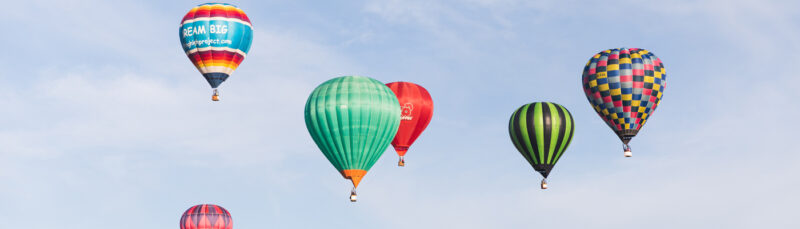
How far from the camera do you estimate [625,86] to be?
56.3m

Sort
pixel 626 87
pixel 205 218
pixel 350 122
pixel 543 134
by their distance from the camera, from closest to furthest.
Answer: pixel 350 122
pixel 543 134
pixel 626 87
pixel 205 218

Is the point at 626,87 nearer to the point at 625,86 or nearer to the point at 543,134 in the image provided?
the point at 625,86

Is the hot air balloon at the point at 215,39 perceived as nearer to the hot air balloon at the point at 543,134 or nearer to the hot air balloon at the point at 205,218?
the hot air balloon at the point at 543,134

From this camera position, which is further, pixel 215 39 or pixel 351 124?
pixel 215 39

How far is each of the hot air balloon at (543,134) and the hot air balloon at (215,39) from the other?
41.4ft

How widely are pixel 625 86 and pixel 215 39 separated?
17740 millimetres

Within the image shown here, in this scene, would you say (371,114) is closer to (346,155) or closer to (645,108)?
(346,155)

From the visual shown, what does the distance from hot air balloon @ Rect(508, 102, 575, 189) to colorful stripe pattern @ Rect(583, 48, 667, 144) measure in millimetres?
1772

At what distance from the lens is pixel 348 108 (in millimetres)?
50812

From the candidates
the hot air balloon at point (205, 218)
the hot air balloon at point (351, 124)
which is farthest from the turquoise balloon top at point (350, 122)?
the hot air balloon at point (205, 218)

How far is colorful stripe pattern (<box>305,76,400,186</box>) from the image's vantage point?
50.8 m

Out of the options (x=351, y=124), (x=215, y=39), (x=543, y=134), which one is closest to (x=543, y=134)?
(x=543, y=134)

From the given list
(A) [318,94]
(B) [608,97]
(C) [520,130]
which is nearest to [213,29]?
(A) [318,94]

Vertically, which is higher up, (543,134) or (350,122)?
(543,134)
